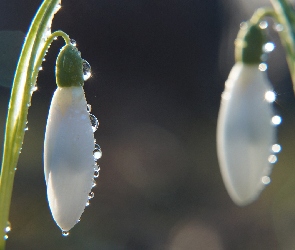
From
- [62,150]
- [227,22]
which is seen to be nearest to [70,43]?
[62,150]

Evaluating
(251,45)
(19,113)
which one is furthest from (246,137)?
(19,113)

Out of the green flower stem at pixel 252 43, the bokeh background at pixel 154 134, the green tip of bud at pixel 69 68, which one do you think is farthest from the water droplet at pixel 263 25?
Result: the bokeh background at pixel 154 134

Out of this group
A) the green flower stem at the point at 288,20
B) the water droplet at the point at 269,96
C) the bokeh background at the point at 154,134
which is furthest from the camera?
the bokeh background at the point at 154,134

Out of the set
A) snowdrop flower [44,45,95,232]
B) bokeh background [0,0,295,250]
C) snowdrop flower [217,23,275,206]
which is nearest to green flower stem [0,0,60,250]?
snowdrop flower [44,45,95,232]

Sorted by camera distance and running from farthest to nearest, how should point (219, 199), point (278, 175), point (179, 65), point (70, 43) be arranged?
point (179, 65) < point (278, 175) < point (219, 199) < point (70, 43)

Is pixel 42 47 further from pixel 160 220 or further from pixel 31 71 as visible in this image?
pixel 160 220

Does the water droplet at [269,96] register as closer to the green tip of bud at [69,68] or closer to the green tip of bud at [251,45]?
the green tip of bud at [251,45]
